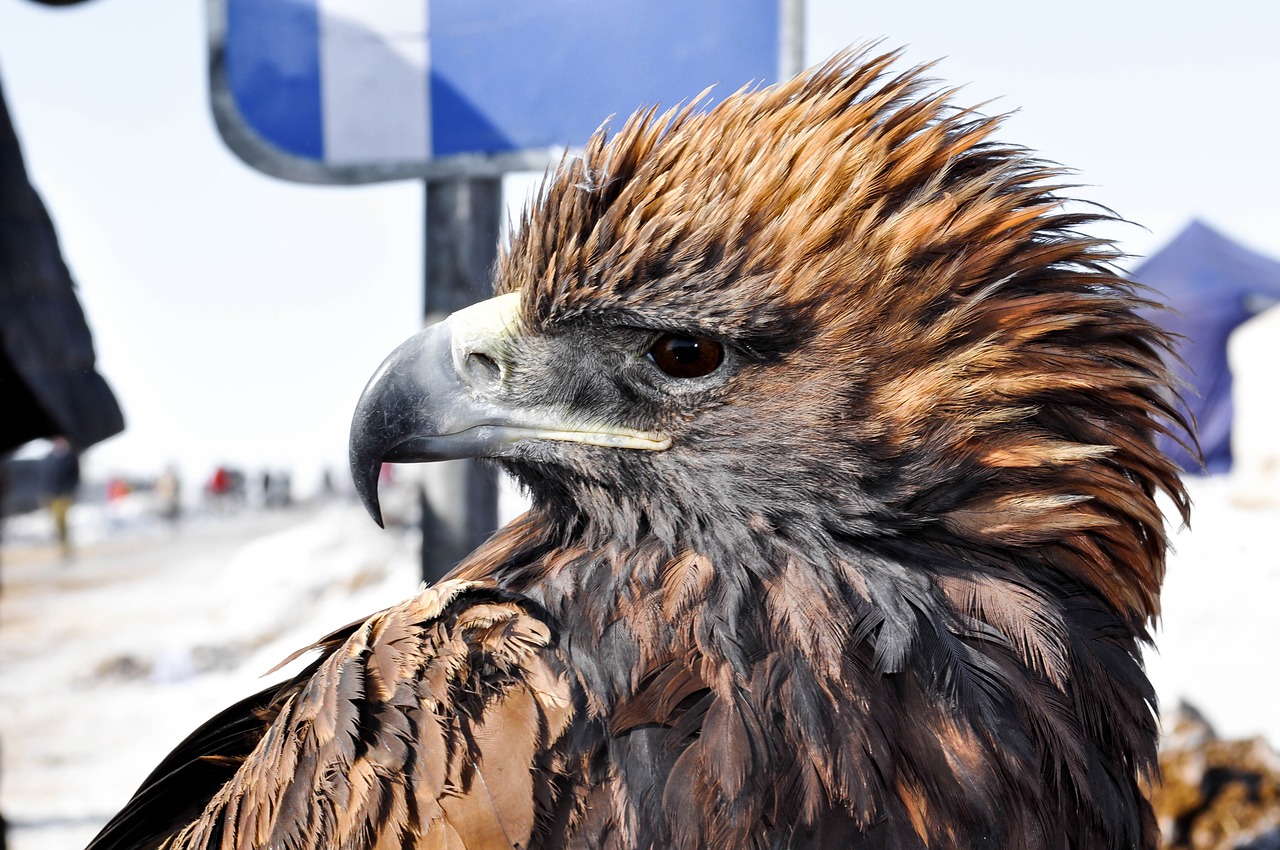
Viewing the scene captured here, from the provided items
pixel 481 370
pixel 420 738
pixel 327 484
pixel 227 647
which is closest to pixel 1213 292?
pixel 227 647

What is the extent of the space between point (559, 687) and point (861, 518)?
0.54 meters

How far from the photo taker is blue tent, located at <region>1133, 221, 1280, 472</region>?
10469 millimetres

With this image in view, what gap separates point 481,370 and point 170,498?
36.2 m

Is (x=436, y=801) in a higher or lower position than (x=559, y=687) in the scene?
lower

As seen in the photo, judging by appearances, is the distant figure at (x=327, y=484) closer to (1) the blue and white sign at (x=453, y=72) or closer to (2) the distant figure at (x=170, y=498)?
(2) the distant figure at (x=170, y=498)

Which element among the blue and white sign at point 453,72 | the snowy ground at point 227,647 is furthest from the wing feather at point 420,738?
the snowy ground at point 227,647

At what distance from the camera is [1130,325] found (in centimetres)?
153

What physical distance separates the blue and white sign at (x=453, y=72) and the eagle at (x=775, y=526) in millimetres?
496

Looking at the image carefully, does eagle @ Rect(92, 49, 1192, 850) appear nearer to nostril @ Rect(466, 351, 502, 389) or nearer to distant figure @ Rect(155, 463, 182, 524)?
nostril @ Rect(466, 351, 502, 389)

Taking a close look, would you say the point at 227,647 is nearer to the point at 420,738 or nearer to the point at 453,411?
the point at 453,411

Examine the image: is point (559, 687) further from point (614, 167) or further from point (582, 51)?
point (582, 51)

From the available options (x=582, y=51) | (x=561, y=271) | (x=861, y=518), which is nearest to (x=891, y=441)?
(x=861, y=518)

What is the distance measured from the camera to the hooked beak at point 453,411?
1.64 m

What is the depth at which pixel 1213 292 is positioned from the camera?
10.5 meters
